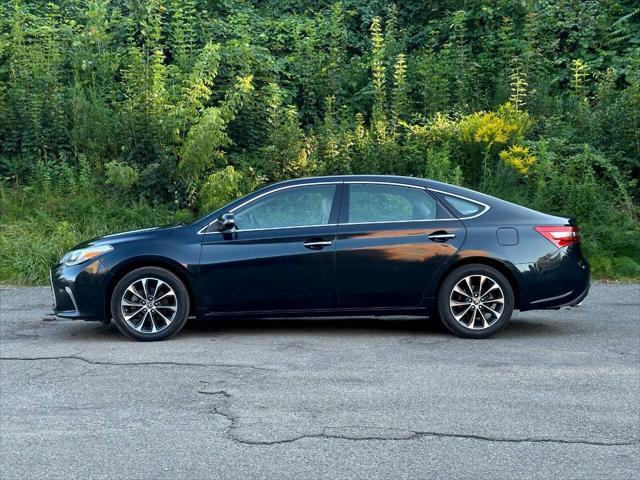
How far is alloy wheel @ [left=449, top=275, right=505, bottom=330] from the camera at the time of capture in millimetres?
9352

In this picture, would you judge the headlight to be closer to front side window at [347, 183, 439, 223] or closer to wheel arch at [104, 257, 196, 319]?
wheel arch at [104, 257, 196, 319]

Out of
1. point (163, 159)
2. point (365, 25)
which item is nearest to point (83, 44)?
point (163, 159)

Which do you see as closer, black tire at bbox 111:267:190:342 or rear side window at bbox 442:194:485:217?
black tire at bbox 111:267:190:342

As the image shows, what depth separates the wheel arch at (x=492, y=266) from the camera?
938 centimetres

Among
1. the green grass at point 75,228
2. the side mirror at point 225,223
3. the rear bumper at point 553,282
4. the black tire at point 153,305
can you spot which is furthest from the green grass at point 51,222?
the rear bumper at point 553,282

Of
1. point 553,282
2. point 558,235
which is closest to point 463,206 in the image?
point 558,235

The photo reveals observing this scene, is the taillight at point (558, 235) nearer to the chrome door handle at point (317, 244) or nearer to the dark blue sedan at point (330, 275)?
the dark blue sedan at point (330, 275)

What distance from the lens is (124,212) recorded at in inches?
593

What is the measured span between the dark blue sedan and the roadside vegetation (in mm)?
4293

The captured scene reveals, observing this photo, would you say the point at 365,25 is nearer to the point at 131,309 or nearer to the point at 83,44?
the point at 83,44

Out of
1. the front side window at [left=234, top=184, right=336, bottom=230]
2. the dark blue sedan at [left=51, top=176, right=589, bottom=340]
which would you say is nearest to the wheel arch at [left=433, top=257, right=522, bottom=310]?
the dark blue sedan at [left=51, top=176, right=589, bottom=340]

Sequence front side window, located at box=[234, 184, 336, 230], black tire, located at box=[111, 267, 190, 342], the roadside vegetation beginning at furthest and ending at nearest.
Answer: the roadside vegetation < front side window, located at box=[234, 184, 336, 230] < black tire, located at box=[111, 267, 190, 342]

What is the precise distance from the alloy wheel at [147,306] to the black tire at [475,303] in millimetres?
2499

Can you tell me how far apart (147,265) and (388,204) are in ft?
7.65
